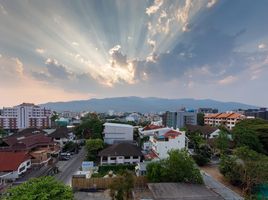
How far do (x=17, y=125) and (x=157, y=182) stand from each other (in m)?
64.6

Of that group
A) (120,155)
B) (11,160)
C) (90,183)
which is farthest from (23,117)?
(90,183)

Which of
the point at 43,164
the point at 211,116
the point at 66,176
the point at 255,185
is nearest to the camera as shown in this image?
the point at 255,185

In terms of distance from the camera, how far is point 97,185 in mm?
22234

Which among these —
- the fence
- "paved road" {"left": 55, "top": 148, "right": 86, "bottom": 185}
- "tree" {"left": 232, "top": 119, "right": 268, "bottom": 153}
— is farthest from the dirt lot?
"paved road" {"left": 55, "top": 148, "right": 86, "bottom": 185}

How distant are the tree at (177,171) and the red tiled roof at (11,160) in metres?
16.4

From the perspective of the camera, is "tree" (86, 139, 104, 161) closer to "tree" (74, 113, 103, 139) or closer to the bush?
the bush

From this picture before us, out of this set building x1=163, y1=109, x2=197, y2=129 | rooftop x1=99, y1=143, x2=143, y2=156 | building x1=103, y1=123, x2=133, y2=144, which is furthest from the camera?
building x1=163, y1=109, x2=197, y2=129

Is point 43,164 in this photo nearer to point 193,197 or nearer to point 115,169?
point 115,169

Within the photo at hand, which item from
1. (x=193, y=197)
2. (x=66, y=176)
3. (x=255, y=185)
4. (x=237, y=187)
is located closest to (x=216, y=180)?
(x=237, y=187)

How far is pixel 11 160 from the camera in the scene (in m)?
26.9

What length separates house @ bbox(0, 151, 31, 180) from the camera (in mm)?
25453

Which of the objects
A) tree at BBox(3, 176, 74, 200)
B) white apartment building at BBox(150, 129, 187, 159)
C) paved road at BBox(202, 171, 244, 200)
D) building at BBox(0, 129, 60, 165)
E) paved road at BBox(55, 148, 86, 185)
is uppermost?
tree at BBox(3, 176, 74, 200)

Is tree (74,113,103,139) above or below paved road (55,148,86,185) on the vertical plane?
above

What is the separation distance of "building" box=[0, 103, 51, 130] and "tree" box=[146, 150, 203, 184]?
206ft
